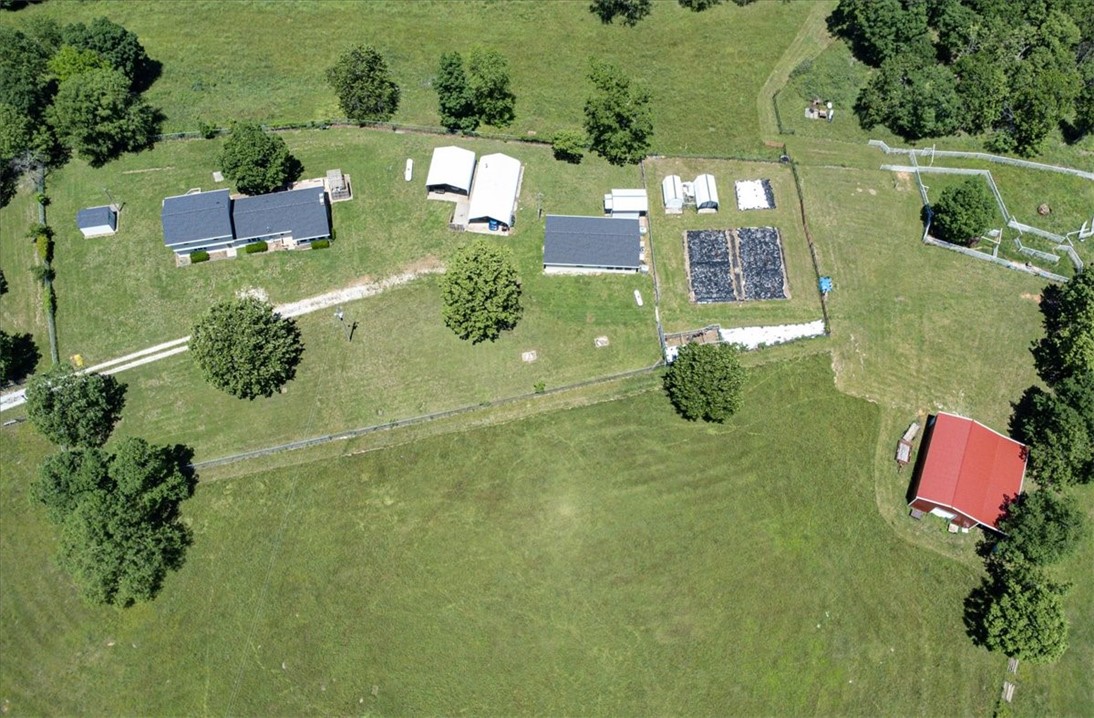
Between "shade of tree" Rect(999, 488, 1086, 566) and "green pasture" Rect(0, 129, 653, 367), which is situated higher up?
"green pasture" Rect(0, 129, 653, 367)

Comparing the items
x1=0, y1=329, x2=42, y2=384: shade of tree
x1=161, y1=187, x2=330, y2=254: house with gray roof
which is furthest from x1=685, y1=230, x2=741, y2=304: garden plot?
x1=0, y1=329, x2=42, y2=384: shade of tree

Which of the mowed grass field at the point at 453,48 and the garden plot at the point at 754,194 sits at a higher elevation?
the mowed grass field at the point at 453,48

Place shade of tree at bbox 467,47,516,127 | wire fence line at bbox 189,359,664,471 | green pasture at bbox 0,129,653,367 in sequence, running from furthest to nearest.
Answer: shade of tree at bbox 467,47,516,127 → green pasture at bbox 0,129,653,367 → wire fence line at bbox 189,359,664,471

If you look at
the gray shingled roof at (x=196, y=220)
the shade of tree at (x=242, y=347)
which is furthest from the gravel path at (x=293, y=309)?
the gray shingled roof at (x=196, y=220)

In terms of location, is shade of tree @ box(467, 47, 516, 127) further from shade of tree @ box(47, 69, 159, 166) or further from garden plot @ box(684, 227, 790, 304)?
shade of tree @ box(47, 69, 159, 166)

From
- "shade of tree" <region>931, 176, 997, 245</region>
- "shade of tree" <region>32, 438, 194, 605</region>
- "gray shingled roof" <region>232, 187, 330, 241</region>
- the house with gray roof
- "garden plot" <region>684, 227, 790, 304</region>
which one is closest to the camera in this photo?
"shade of tree" <region>32, 438, 194, 605</region>

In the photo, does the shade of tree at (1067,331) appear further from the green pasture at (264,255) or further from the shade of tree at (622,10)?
the shade of tree at (622,10)

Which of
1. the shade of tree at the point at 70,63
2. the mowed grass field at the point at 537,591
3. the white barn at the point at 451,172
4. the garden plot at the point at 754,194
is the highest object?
the shade of tree at the point at 70,63
